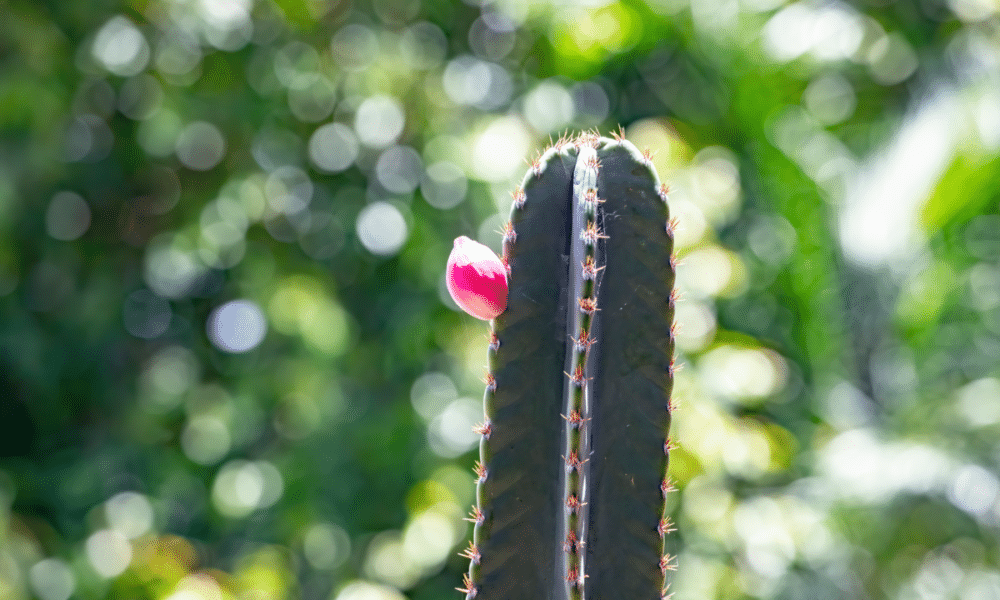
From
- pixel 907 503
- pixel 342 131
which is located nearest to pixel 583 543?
pixel 907 503

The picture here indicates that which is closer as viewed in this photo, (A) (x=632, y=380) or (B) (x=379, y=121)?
(A) (x=632, y=380)

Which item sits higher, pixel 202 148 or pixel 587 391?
pixel 202 148

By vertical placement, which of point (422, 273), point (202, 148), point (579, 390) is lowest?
point (579, 390)

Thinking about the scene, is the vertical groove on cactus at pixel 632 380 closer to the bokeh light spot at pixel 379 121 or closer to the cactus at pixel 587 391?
the cactus at pixel 587 391

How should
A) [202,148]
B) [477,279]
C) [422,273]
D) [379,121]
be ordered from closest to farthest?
[477,279]
[422,273]
[379,121]
[202,148]

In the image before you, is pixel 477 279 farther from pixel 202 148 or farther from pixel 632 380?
pixel 202 148

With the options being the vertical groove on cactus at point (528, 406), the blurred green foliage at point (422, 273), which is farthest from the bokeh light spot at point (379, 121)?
the vertical groove on cactus at point (528, 406)

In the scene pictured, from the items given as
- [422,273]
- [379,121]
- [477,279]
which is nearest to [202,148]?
[379,121]

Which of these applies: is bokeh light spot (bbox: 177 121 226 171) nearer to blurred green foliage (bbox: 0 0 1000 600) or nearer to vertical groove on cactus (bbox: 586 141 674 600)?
blurred green foliage (bbox: 0 0 1000 600)
